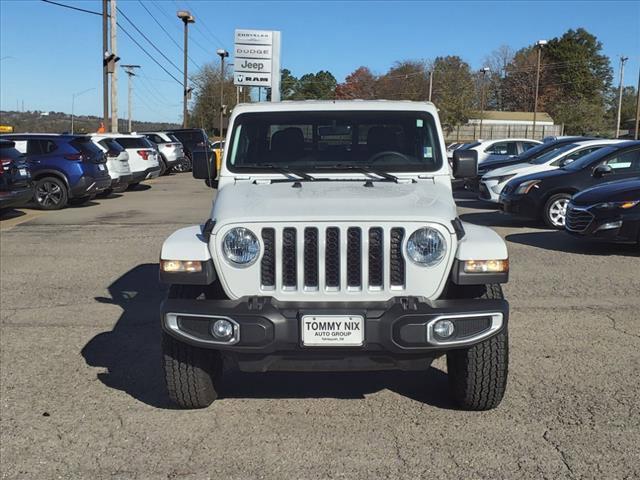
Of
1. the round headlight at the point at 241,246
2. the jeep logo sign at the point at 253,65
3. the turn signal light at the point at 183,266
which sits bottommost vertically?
the turn signal light at the point at 183,266

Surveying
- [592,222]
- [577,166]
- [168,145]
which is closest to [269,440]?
[592,222]

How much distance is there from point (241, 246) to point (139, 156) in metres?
18.1

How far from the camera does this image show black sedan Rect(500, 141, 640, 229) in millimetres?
11922

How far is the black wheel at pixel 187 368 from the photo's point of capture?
415 centimetres

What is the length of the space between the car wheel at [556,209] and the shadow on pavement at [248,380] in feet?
25.5

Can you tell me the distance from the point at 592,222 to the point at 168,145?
21.7m

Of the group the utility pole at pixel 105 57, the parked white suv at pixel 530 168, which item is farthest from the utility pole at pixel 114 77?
the parked white suv at pixel 530 168

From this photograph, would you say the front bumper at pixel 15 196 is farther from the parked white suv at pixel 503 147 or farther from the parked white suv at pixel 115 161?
the parked white suv at pixel 503 147

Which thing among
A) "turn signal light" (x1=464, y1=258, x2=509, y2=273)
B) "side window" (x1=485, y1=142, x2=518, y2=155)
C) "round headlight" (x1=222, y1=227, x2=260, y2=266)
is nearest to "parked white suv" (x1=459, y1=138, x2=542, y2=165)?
"side window" (x1=485, y1=142, x2=518, y2=155)

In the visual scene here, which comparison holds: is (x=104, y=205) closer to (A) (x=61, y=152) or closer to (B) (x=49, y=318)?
(A) (x=61, y=152)

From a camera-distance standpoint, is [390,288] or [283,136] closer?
[390,288]

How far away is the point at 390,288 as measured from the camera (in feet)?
12.8

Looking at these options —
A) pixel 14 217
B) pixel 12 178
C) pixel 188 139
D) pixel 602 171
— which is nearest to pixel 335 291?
pixel 602 171

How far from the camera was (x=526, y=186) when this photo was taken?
12.3 m
